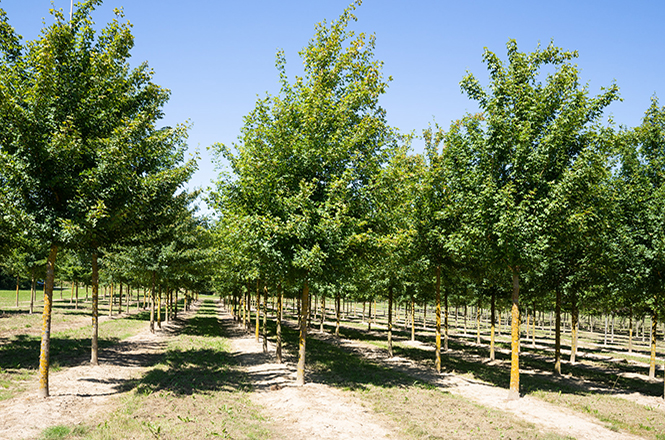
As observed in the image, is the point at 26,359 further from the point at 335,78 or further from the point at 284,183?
the point at 335,78

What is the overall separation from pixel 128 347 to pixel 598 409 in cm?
2179

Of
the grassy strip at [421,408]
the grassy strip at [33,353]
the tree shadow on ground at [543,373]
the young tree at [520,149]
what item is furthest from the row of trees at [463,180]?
the grassy strip at [33,353]

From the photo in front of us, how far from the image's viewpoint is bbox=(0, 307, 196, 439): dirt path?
8555 mm

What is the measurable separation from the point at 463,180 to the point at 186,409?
11.8 meters

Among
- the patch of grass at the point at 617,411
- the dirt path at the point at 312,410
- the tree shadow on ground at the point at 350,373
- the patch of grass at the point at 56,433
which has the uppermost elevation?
the patch of grass at the point at 56,433

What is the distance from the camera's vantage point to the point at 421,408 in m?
11.5

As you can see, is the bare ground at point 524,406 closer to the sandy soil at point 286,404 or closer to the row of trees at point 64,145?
the sandy soil at point 286,404

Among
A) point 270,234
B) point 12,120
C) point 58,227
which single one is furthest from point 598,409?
point 12,120

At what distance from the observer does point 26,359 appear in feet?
51.1

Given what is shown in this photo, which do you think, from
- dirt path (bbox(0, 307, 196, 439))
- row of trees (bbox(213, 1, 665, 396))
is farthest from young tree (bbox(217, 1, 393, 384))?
dirt path (bbox(0, 307, 196, 439))

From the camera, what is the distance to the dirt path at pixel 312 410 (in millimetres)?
9227

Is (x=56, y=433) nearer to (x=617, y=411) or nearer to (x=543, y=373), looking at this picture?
(x=617, y=411)

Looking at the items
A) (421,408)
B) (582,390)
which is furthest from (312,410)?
(582,390)

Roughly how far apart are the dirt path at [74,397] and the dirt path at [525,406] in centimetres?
1168
